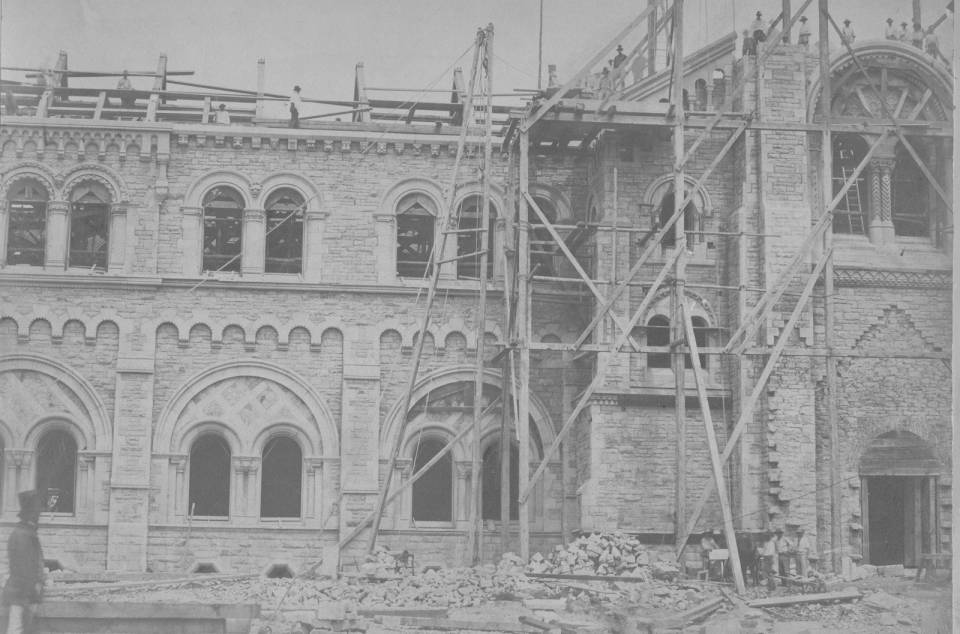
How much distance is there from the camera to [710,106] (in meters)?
23.8

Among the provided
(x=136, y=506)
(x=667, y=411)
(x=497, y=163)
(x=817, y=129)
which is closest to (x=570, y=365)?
(x=667, y=411)

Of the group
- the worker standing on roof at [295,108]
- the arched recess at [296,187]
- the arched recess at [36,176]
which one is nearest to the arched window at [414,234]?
the arched recess at [296,187]

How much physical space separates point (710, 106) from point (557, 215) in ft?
10.6

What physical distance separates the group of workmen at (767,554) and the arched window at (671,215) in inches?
196

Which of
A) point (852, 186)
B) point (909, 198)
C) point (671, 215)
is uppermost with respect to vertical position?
point (852, 186)

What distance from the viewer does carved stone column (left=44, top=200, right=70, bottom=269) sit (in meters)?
23.4

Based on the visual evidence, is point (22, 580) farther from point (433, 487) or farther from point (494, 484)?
point (494, 484)

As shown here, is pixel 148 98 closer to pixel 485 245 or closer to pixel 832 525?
pixel 485 245

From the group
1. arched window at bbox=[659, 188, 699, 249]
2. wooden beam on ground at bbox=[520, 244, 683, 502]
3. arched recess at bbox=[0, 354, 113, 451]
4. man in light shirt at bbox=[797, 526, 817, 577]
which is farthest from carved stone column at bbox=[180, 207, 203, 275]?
man in light shirt at bbox=[797, 526, 817, 577]

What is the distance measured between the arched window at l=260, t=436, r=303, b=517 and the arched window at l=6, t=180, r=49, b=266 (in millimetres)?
5046

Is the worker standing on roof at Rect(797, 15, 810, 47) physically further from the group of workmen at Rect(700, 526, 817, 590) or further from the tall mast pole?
the group of workmen at Rect(700, 526, 817, 590)

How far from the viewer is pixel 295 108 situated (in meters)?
23.9

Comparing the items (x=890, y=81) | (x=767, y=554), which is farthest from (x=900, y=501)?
(x=890, y=81)

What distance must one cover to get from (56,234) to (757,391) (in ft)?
38.5
